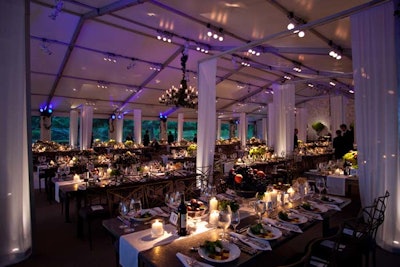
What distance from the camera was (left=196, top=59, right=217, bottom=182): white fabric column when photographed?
20.5ft

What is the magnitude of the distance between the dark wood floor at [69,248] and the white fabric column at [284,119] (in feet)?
13.6

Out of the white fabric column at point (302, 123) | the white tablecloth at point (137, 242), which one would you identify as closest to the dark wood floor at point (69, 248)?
the white tablecloth at point (137, 242)

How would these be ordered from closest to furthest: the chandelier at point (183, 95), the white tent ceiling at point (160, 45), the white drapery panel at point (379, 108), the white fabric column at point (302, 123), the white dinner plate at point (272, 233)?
the white dinner plate at point (272, 233) < the white drapery panel at point (379, 108) < the white tent ceiling at point (160, 45) < the chandelier at point (183, 95) < the white fabric column at point (302, 123)

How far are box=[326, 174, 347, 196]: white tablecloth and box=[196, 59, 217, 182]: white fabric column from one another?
255cm

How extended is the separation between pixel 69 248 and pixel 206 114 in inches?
152

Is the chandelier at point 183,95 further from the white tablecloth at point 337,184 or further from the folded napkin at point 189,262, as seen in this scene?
the folded napkin at point 189,262

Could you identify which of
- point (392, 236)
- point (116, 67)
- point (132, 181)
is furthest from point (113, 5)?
point (392, 236)

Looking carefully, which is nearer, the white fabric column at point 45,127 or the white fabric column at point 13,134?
the white fabric column at point 13,134

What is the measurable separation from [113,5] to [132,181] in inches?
167

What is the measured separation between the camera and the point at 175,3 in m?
6.19

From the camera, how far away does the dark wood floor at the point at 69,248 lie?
344 cm

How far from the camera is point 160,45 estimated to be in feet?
32.0

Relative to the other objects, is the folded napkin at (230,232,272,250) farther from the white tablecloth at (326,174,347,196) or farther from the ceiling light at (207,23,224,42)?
the ceiling light at (207,23,224,42)

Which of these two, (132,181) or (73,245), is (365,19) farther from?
(73,245)
